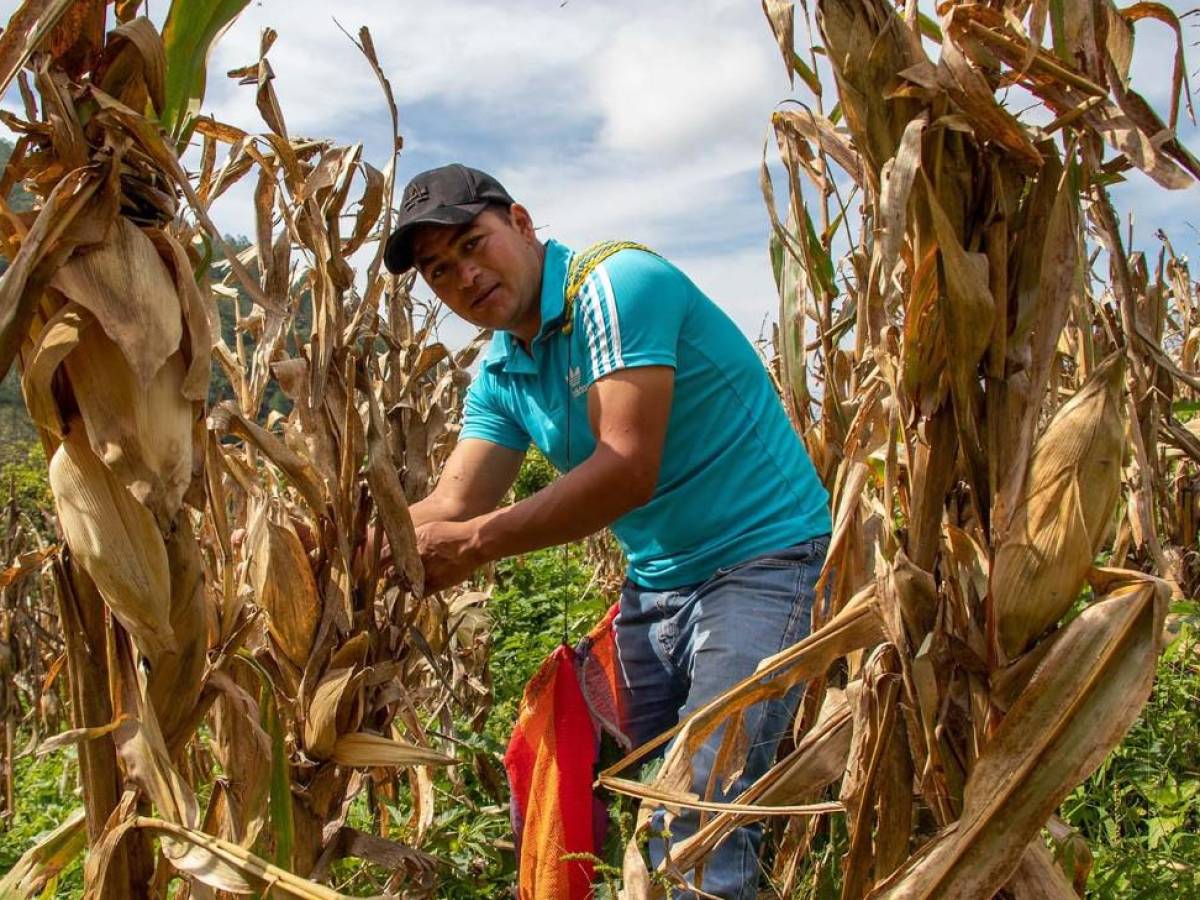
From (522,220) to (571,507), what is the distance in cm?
74

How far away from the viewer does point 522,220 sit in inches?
92.6

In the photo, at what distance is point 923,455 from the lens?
3.59 ft

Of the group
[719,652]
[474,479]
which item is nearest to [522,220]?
[474,479]

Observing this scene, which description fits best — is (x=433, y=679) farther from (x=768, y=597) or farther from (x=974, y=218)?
(x=974, y=218)

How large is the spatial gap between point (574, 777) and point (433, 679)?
5.10 feet

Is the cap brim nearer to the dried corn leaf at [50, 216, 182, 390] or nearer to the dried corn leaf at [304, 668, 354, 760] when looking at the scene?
the dried corn leaf at [304, 668, 354, 760]

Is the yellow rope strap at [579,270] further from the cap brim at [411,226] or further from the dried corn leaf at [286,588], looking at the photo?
the dried corn leaf at [286,588]

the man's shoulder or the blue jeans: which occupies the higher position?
the man's shoulder

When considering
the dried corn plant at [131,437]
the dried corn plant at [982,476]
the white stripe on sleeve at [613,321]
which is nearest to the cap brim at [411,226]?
the white stripe on sleeve at [613,321]

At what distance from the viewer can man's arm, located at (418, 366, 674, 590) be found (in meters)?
1.90

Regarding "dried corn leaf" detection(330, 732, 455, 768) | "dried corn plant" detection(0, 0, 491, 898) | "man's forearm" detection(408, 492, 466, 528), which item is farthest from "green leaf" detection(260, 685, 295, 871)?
"man's forearm" detection(408, 492, 466, 528)

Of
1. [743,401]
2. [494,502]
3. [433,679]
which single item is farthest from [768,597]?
[433,679]

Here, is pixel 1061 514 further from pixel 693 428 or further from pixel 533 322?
pixel 533 322

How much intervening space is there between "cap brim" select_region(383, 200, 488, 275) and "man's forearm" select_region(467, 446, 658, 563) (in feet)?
1.82
